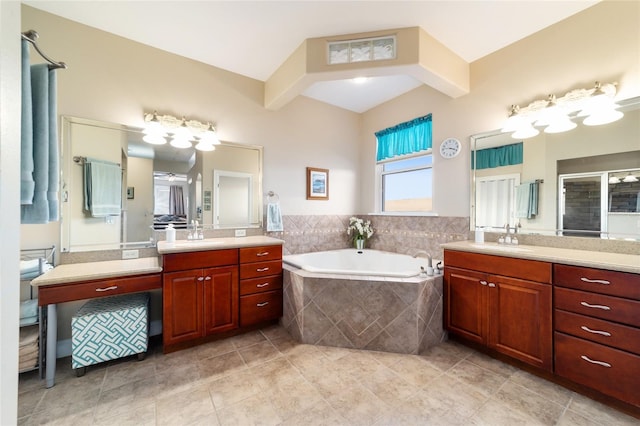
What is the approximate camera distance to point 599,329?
5.08 feet

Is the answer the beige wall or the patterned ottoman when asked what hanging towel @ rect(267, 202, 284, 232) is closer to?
the patterned ottoman

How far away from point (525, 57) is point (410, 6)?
1264 millimetres

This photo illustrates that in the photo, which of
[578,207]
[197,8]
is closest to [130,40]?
[197,8]

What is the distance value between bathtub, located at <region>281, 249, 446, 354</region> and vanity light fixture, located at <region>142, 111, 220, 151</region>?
173cm

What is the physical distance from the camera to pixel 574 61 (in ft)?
6.75

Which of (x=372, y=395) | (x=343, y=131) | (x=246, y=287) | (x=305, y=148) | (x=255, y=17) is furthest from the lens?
(x=343, y=131)

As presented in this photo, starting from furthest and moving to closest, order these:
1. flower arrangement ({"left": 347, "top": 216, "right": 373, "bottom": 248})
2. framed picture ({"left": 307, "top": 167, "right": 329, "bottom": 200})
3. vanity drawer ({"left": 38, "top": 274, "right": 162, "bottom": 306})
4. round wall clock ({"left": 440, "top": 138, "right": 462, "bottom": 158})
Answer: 1. flower arrangement ({"left": 347, "top": 216, "right": 373, "bottom": 248})
2. framed picture ({"left": 307, "top": 167, "right": 329, "bottom": 200})
3. round wall clock ({"left": 440, "top": 138, "right": 462, "bottom": 158})
4. vanity drawer ({"left": 38, "top": 274, "right": 162, "bottom": 306})

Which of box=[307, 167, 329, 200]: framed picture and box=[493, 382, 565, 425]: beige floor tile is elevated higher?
box=[307, 167, 329, 200]: framed picture

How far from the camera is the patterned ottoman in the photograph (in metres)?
1.82

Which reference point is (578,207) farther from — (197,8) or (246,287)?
(197,8)

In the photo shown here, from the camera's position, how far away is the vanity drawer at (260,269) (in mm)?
2443

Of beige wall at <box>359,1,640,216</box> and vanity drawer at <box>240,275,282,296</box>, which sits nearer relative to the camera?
beige wall at <box>359,1,640,216</box>

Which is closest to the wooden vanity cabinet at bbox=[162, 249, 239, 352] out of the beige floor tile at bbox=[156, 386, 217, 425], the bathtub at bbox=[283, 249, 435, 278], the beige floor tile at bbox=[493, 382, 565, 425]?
the beige floor tile at bbox=[156, 386, 217, 425]

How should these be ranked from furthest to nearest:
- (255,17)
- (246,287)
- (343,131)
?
(343,131), (246,287), (255,17)
